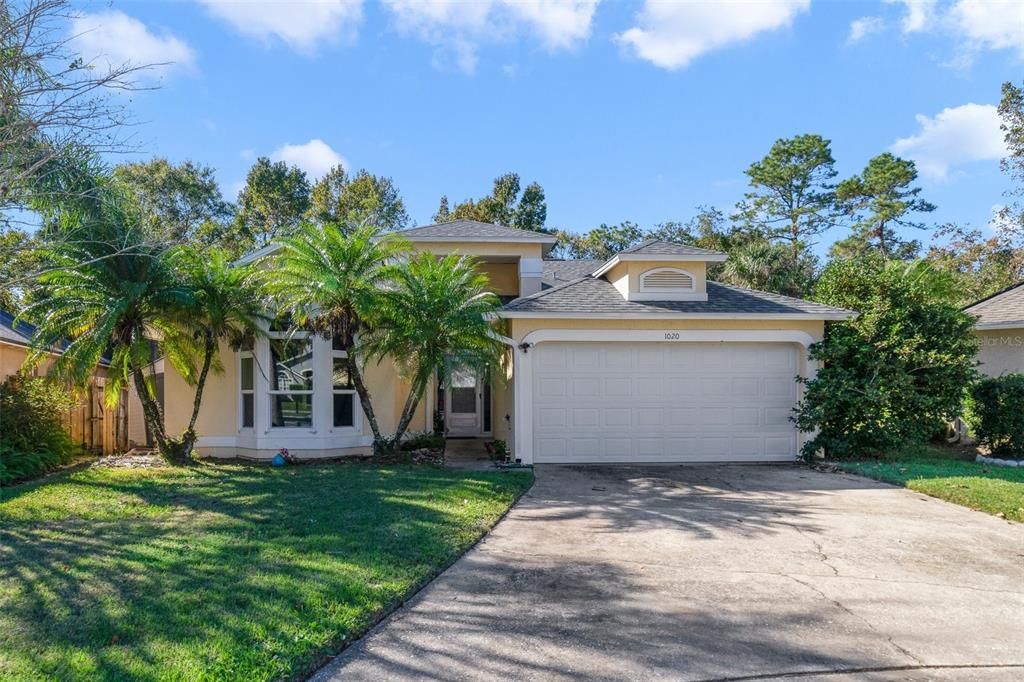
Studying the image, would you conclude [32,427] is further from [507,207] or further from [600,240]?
[600,240]

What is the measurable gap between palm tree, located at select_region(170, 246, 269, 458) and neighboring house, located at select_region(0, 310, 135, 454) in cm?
347

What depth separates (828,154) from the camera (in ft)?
113

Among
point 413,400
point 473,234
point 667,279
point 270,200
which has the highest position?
point 270,200

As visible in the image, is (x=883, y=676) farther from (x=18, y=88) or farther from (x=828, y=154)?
(x=828, y=154)

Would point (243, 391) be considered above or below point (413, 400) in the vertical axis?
above

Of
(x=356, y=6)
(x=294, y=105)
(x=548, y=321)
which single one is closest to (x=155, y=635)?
(x=548, y=321)

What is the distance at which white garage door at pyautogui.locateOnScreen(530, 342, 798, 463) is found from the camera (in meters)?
12.1

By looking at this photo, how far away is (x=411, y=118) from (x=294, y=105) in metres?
3.73

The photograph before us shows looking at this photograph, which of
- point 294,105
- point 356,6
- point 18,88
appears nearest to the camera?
point 18,88

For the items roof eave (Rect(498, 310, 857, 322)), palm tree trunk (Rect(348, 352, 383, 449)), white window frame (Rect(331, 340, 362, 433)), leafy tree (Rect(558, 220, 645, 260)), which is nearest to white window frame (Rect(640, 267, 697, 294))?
roof eave (Rect(498, 310, 857, 322))

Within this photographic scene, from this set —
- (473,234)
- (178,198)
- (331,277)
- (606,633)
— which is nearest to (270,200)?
(178,198)

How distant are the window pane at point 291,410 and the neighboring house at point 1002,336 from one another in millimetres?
13831

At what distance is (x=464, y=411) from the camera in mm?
16672

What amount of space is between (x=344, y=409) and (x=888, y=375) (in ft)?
33.2
